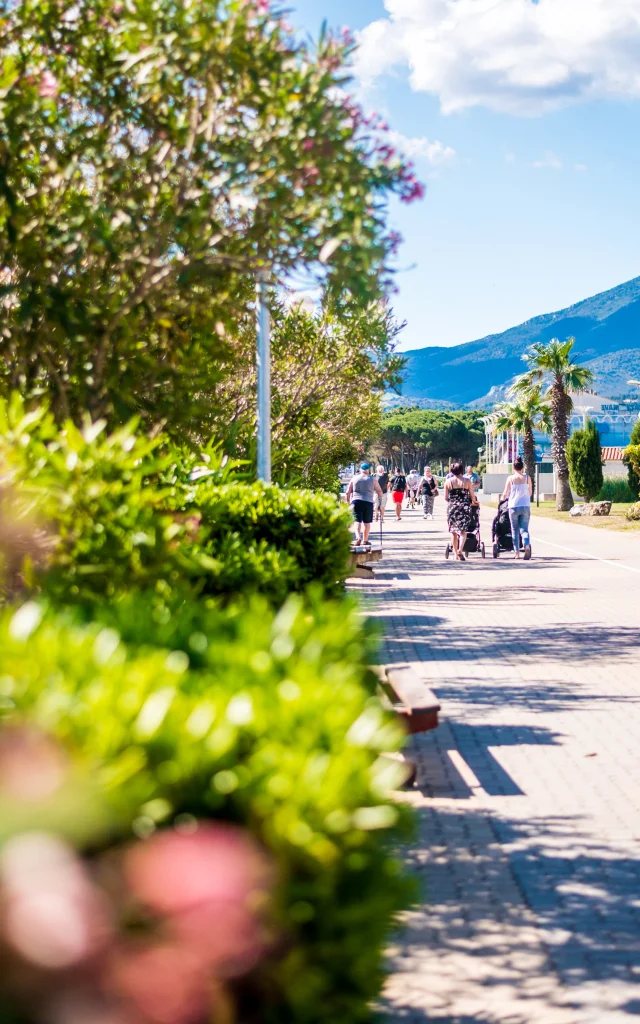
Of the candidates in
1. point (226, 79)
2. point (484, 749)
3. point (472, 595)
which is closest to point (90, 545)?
point (226, 79)

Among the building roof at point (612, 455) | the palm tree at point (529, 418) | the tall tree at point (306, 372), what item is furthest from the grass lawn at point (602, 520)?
the building roof at point (612, 455)

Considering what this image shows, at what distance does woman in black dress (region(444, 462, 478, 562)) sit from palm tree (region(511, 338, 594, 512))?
37749 mm

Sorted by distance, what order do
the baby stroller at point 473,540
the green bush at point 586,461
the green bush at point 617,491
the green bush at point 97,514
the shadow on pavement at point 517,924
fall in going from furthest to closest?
the green bush at point 617,491, the green bush at point 586,461, the baby stroller at point 473,540, the green bush at point 97,514, the shadow on pavement at point 517,924

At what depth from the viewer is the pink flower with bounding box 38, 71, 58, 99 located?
618cm

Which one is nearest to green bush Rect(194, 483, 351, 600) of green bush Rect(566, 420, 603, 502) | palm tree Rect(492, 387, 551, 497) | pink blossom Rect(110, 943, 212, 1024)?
pink blossom Rect(110, 943, 212, 1024)

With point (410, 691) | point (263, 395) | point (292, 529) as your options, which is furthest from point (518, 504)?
point (410, 691)

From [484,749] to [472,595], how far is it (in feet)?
35.2

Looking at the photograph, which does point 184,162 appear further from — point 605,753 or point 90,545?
point 605,753

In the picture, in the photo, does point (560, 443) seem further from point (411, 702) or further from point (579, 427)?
point (579, 427)

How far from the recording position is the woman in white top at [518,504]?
25.7 m

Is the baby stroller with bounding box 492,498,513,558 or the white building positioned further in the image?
the white building

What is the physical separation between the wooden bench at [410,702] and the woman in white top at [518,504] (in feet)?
59.2

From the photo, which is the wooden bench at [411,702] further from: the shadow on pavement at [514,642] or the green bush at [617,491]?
the green bush at [617,491]

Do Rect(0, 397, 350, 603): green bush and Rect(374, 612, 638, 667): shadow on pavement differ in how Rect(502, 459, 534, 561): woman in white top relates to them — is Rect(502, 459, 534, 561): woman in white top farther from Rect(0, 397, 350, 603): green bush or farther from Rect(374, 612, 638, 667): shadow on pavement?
Rect(0, 397, 350, 603): green bush
